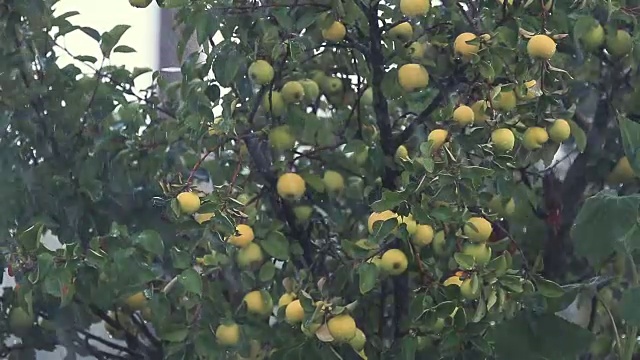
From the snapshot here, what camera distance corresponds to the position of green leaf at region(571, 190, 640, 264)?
722 millimetres

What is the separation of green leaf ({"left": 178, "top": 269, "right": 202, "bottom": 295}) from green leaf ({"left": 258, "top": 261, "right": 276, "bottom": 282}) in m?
0.08

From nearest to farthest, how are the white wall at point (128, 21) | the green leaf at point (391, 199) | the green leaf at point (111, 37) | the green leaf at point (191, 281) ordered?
the green leaf at point (391, 199) < the green leaf at point (191, 281) < the green leaf at point (111, 37) < the white wall at point (128, 21)

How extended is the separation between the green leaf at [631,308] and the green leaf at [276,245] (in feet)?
1.03

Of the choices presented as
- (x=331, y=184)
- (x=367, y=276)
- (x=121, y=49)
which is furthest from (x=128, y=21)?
(x=367, y=276)

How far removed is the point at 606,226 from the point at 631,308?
3.0 inches

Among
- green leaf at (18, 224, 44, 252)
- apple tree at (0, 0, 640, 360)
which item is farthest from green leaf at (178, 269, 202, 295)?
green leaf at (18, 224, 44, 252)

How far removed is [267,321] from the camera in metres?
0.90

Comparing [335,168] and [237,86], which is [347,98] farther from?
[237,86]

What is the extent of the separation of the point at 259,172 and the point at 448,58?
22cm

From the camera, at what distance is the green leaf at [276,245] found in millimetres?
844

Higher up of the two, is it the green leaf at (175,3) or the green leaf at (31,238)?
the green leaf at (175,3)

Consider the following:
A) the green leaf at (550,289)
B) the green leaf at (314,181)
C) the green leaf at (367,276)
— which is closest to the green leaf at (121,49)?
the green leaf at (314,181)

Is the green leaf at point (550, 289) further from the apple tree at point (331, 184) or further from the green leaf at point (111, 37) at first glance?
the green leaf at point (111, 37)

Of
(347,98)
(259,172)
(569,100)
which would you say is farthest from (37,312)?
(569,100)
